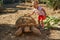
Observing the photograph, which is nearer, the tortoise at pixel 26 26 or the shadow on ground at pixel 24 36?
the shadow on ground at pixel 24 36

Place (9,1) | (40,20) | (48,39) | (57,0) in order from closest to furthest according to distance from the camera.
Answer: (48,39) → (40,20) → (57,0) → (9,1)

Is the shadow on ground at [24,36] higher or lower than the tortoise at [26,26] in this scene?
lower

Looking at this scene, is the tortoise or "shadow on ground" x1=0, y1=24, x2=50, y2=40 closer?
"shadow on ground" x1=0, y1=24, x2=50, y2=40

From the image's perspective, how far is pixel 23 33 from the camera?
687cm

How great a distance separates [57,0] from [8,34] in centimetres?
717

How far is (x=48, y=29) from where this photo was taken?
765cm

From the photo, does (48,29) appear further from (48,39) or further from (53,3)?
(53,3)

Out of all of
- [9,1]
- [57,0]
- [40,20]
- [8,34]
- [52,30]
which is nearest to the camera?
[8,34]

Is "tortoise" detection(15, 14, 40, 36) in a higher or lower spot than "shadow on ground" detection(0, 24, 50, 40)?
higher

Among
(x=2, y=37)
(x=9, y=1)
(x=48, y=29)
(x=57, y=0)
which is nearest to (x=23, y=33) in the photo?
(x=2, y=37)

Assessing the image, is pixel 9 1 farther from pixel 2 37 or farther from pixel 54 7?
pixel 2 37

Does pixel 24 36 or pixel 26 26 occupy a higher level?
pixel 26 26

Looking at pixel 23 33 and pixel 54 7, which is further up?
pixel 23 33

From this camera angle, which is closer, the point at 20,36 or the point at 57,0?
the point at 20,36
